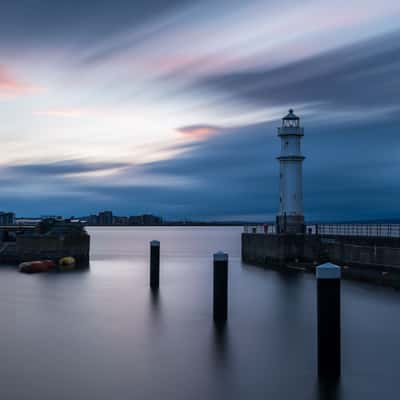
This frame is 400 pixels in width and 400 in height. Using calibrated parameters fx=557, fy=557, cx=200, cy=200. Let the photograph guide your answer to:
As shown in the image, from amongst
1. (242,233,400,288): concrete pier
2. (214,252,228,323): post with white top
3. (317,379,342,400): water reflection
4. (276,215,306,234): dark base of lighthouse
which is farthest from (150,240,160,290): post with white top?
(317,379,342,400): water reflection

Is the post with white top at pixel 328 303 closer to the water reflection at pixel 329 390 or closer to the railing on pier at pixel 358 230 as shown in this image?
the water reflection at pixel 329 390

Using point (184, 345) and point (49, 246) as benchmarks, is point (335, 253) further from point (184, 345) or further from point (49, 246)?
point (49, 246)

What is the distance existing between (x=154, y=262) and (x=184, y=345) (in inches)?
379

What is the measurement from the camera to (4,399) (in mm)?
12008

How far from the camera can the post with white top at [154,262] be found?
25.2 m

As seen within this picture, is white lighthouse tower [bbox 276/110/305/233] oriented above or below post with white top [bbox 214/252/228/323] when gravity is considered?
above

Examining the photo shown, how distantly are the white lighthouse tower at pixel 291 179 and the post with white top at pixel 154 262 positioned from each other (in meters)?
11.0

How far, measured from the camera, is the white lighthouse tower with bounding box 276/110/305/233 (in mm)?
36594

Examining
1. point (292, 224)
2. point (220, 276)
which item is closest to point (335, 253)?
point (292, 224)

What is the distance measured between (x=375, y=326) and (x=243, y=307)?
21.3ft

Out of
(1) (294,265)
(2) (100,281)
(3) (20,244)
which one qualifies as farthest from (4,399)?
(3) (20,244)

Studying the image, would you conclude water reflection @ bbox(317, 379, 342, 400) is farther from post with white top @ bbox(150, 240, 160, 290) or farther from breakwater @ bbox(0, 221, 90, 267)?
breakwater @ bbox(0, 221, 90, 267)

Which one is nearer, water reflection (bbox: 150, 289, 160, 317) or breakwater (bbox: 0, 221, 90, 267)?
water reflection (bbox: 150, 289, 160, 317)

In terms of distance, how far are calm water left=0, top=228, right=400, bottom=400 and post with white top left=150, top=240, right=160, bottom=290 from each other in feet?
2.00
